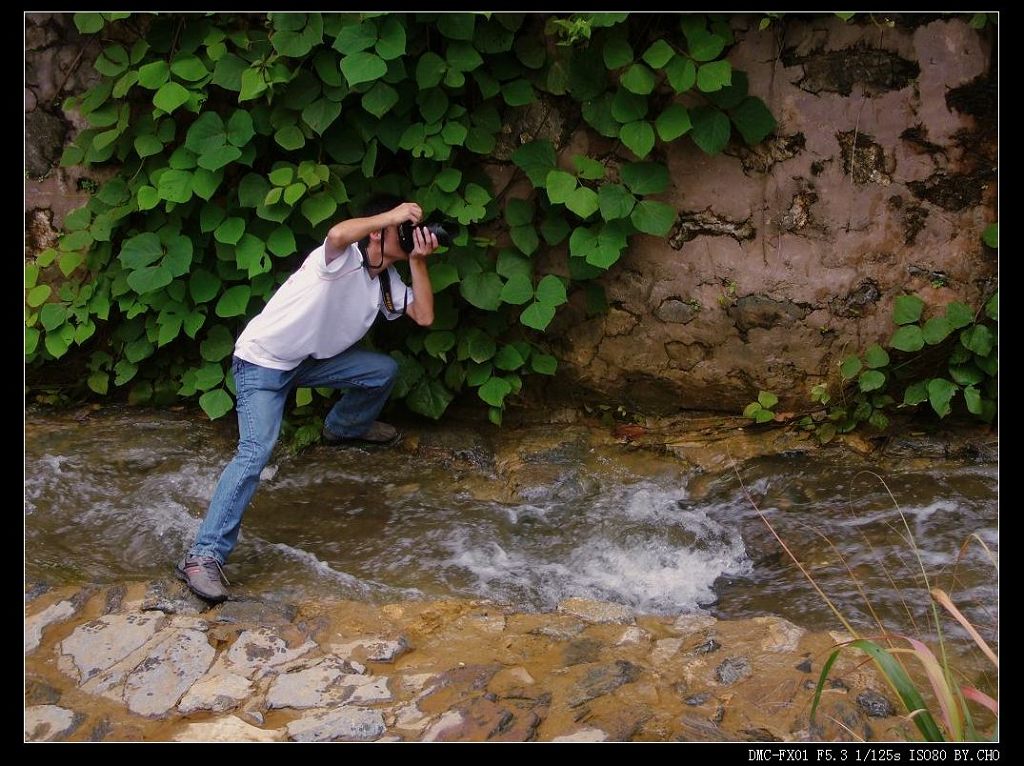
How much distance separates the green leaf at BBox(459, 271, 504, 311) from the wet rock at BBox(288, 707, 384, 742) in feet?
5.56

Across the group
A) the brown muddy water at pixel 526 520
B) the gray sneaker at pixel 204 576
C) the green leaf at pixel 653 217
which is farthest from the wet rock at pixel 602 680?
the green leaf at pixel 653 217

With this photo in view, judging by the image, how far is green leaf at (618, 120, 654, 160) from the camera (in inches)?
130

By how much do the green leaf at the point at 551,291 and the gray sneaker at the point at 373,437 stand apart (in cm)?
81

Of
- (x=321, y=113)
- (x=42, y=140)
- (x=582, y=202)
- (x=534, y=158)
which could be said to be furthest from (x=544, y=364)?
(x=42, y=140)

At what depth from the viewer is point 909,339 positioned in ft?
11.2

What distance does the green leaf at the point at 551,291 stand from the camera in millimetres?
3475

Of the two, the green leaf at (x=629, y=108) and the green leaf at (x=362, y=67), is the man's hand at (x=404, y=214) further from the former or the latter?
the green leaf at (x=629, y=108)

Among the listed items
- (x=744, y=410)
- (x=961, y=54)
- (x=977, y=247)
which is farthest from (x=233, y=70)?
(x=977, y=247)

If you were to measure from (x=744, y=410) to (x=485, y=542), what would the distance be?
47.3 inches

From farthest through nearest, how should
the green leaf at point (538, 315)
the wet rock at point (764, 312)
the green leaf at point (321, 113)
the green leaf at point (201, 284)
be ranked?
1. the green leaf at point (201, 284)
2. the wet rock at point (764, 312)
3. the green leaf at point (538, 315)
4. the green leaf at point (321, 113)

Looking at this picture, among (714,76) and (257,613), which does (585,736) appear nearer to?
(257,613)

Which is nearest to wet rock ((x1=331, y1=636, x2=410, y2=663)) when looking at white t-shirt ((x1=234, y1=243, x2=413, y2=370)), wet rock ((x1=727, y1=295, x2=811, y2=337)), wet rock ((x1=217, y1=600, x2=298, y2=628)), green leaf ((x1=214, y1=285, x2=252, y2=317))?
wet rock ((x1=217, y1=600, x2=298, y2=628))

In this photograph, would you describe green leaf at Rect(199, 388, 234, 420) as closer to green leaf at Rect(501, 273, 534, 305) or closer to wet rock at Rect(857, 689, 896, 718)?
green leaf at Rect(501, 273, 534, 305)

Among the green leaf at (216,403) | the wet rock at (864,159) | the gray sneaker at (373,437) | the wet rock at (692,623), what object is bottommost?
the wet rock at (692,623)
